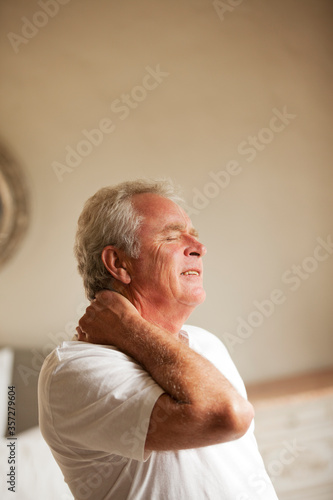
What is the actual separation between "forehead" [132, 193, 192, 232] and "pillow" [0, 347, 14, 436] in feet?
4.35

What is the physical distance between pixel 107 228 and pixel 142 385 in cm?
57

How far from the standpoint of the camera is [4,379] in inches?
87.4

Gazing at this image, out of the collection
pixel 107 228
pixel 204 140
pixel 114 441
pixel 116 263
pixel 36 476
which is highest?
pixel 204 140

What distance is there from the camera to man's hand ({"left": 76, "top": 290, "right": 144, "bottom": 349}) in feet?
3.43

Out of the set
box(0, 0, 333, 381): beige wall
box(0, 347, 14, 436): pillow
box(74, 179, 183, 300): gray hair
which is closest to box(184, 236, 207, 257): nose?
box(74, 179, 183, 300): gray hair

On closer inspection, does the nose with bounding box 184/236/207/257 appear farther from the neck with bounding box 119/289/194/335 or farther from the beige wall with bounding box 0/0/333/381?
the beige wall with bounding box 0/0/333/381

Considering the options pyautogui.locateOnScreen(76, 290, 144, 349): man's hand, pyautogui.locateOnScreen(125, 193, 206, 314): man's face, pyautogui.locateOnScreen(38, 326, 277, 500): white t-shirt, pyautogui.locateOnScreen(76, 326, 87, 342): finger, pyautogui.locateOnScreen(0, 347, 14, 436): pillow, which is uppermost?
pyautogui.locateOnScreen(125, 193, 206, 314): man's face

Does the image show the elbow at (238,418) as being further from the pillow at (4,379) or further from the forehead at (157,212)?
the pillow at (4,379)

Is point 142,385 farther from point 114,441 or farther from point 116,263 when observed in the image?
point 116,263

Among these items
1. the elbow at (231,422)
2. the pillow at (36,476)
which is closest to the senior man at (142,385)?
the elbow at (231,422)

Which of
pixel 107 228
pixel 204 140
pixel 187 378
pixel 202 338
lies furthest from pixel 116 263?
pixel 204 140

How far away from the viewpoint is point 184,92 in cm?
256

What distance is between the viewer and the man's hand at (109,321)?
1047 millimetres

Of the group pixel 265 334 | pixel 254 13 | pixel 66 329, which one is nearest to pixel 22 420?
pixel 66 329
